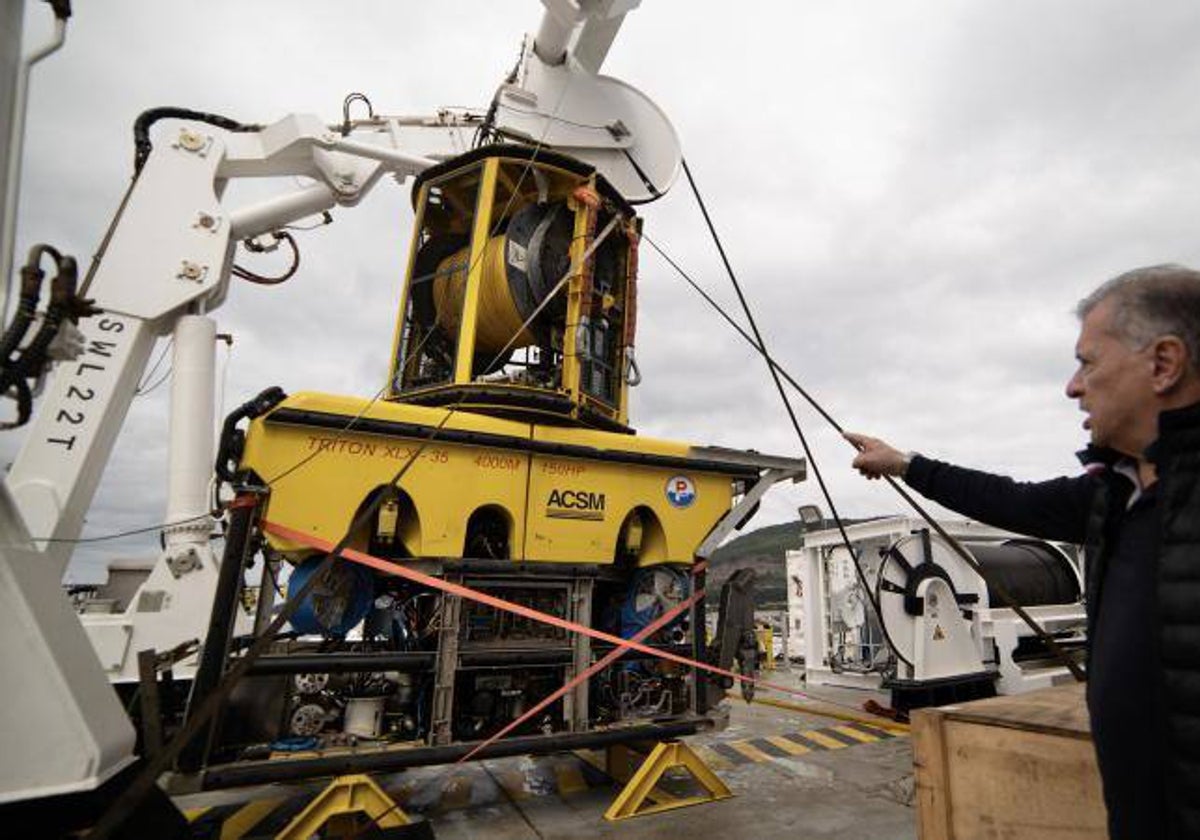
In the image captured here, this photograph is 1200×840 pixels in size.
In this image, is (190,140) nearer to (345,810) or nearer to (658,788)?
(345,810)

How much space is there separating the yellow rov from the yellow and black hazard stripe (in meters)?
1.74

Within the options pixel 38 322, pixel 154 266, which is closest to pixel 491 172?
pixel 154 266

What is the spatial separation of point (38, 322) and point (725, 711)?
17.3ft

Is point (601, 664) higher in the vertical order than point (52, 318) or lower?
lower

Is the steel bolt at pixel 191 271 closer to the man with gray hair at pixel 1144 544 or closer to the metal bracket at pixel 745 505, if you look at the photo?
the metal bracket at pixel 745 505

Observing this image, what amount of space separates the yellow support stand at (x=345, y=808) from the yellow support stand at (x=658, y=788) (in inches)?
66.2

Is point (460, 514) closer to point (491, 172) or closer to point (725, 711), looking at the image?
point (725, 711)

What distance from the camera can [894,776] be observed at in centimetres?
558

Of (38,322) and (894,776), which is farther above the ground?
(38,322)

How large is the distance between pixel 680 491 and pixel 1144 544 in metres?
3.93

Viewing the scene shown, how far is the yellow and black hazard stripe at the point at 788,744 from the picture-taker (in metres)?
6.37

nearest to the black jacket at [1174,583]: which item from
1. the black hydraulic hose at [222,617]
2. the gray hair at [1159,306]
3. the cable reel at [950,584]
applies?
the gray hair at [1159,306]

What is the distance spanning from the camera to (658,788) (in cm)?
530

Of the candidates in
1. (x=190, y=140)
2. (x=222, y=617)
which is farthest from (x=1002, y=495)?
(x=190, y=140)
